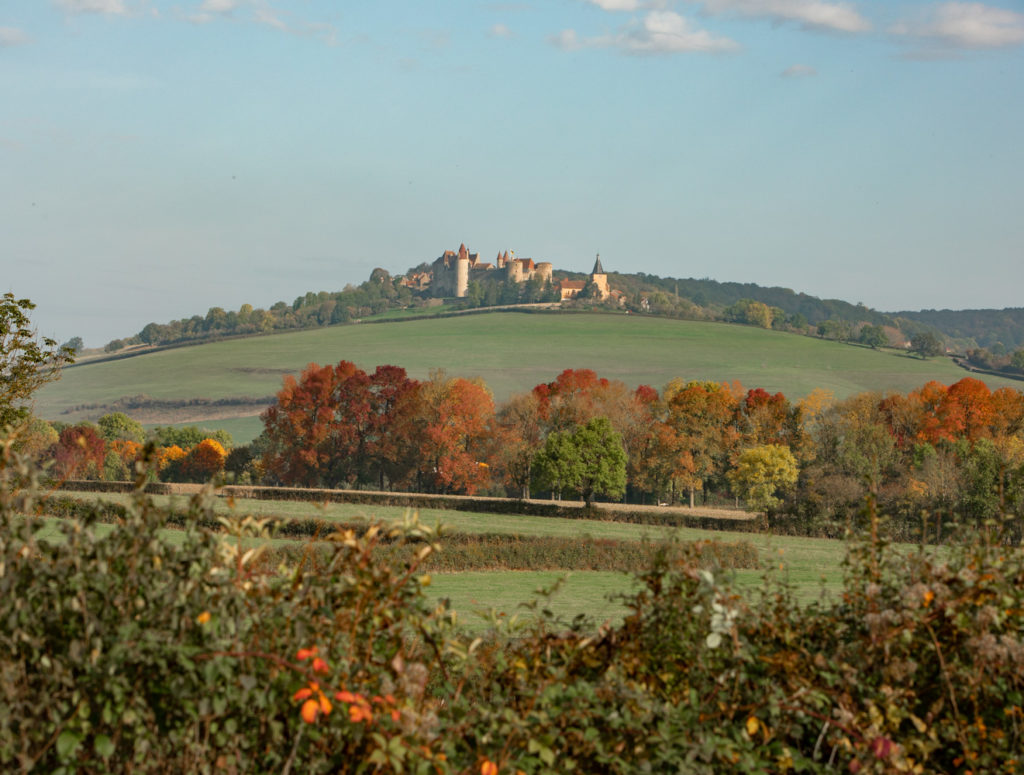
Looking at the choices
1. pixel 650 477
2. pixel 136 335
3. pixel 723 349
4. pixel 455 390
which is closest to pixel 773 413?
pixel 650 477

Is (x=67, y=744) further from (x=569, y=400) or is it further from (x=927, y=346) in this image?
(x=927, y=346)

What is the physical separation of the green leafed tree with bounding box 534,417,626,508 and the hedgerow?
143 feet

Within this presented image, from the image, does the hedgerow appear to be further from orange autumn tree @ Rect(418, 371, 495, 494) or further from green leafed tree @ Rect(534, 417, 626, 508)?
orange autumn tree @ Rect(418, 371, 495, 494)

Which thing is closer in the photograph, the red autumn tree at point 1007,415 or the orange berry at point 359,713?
the orange berry at point 359,713

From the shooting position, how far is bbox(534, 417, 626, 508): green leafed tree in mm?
48594

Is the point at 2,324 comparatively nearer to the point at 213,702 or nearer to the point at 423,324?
the point at 213,702

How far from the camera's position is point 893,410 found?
64875 millimetres

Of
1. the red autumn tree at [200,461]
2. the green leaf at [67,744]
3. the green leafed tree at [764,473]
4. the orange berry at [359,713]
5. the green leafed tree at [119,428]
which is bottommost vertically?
the red autumn tree at [200,461]

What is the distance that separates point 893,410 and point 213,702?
67685 millimetres

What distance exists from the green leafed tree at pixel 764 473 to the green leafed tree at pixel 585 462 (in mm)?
7458

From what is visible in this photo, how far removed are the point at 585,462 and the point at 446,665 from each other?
44.9 meters

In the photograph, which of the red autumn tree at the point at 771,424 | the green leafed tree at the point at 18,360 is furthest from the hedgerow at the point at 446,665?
the red autumn tree at the point at 771,424

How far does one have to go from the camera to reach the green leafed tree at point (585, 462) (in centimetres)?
4859

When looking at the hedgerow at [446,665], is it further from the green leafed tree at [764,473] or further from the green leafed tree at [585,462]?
the green leafed tree at [764,473]
